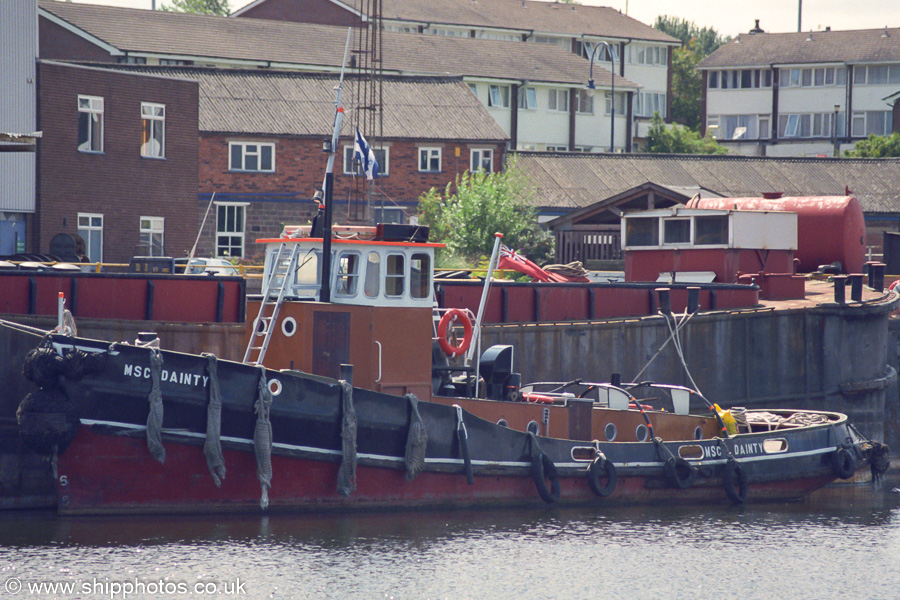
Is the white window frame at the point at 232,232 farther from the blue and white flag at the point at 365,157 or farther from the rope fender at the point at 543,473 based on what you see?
the rope fender at the point at 543,473

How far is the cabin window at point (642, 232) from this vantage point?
24516 mm

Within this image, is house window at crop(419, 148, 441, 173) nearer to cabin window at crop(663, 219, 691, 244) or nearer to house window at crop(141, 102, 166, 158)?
house window at crop(141, 102, 166, 158)

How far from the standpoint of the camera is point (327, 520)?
14.3 metres

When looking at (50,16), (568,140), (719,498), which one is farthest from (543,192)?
(719,498)

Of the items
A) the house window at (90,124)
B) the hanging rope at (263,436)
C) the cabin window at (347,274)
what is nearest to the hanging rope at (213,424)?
the hanging rope at (263,436)

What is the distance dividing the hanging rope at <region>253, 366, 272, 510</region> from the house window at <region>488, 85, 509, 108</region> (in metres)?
39.4

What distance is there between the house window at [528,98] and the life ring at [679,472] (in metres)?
37.1

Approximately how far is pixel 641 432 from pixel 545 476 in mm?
2157

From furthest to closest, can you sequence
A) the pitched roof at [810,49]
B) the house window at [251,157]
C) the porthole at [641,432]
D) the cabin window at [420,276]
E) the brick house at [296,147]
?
the pitched roof at [810,49]
the house window at [251,157]
the brick house at [296,147]
the porthole at [641,432]
the cabin window at [420,276]

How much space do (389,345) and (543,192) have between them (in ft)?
90.3

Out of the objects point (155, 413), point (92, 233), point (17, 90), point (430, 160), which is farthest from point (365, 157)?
point (430, 160)

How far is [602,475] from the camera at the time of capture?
16.2 m

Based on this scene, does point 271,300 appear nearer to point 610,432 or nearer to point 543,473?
point 543,473

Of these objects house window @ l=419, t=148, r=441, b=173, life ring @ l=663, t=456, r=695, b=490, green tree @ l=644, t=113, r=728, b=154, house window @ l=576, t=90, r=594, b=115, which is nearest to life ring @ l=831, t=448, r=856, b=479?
life ring @ l=663, t=456, r=695, b=490
